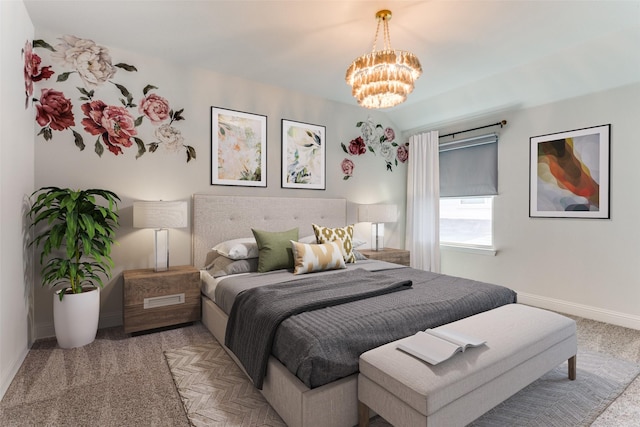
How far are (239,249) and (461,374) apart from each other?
7.08ft

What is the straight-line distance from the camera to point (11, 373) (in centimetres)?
205

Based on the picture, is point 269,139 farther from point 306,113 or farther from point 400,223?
point 400,223

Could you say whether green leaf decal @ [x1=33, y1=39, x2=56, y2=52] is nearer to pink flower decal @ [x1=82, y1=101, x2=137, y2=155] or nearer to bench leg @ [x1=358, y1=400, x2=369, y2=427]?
pink flower decal @ [x1=82, y1=101, x2=137, y2=155]

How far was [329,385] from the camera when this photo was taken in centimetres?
152

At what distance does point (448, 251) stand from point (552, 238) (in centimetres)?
128

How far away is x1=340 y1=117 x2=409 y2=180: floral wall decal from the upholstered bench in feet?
9.52

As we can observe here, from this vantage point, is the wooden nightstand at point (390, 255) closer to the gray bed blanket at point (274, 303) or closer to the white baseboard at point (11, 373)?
the gray bed blanket at point (274, 303)

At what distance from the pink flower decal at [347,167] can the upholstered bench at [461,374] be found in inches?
110

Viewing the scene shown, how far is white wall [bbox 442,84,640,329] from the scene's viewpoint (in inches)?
119

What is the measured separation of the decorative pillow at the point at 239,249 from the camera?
9.86 ft

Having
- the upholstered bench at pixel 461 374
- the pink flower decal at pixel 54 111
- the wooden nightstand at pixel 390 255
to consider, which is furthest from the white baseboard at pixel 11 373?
the wooden nightstand at pixel 390 255

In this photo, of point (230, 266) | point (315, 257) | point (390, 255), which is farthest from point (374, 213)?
point (230, 266)

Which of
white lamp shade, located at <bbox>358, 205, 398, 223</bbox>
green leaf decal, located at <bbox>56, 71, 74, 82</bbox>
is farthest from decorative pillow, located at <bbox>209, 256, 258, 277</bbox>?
green leaf decal, located at <bbox>56, 71, 74, 82</bbox>

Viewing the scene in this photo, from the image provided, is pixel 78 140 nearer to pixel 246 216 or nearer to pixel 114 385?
pixel 246 216
